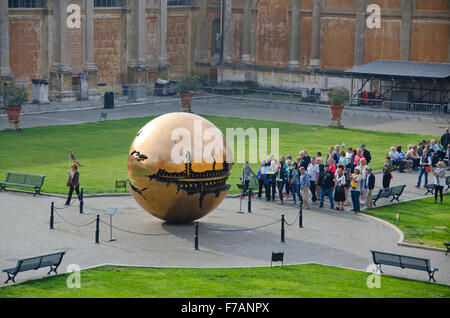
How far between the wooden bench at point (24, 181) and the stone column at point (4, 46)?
21.5 m

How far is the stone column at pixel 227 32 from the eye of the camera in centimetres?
6575

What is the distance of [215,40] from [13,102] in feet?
91.5

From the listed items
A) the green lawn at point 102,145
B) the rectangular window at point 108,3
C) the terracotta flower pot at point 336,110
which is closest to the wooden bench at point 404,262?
the green lawn at point 102,145

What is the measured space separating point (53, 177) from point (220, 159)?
1044 centimetres

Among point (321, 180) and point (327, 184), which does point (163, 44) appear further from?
point (327, 184)

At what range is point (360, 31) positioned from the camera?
60281 mm

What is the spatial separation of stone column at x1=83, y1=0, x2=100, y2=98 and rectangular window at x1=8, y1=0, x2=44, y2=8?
336 centimetres

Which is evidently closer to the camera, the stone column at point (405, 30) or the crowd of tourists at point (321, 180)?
the crowd of tourists at point (321, 180)

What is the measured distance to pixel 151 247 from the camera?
23516 millimetres

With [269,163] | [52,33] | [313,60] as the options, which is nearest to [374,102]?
[313,60]

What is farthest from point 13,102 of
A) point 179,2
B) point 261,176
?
point 179,2

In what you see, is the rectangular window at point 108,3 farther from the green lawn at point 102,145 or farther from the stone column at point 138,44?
the green lawn at point 102,145

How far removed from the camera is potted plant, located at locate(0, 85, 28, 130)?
42.9 metres

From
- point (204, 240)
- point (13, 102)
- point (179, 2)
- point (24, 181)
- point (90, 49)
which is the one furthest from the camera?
point (179, 2)
